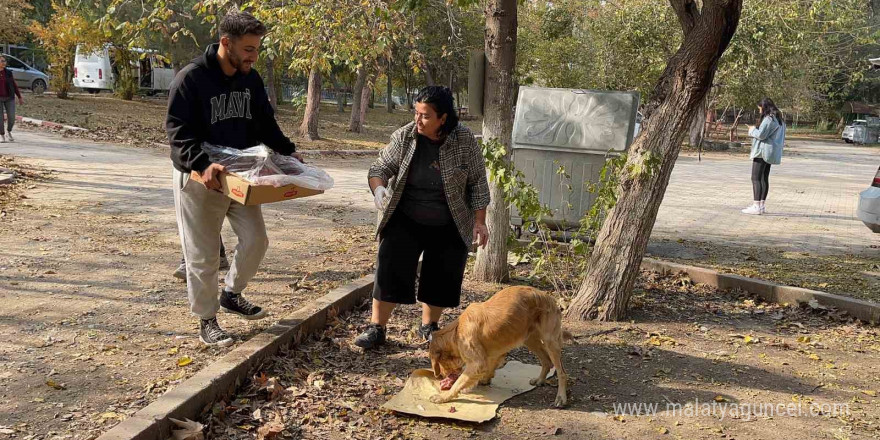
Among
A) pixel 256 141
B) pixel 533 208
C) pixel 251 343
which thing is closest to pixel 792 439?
pixel 533 208

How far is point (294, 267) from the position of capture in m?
7.16

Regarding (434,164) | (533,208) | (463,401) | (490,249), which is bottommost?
(463,401)

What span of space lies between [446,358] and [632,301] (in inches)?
106

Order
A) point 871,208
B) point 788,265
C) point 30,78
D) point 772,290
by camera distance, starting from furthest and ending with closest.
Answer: point 30,78 < point 871,208 < point 788,265 < point 772,290

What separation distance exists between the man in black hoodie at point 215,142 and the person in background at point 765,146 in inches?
381

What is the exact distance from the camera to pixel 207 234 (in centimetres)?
458

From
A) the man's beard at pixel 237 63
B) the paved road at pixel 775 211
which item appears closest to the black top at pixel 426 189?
the man's beard at pixel 237 63

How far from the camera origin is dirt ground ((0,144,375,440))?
12.9 ft

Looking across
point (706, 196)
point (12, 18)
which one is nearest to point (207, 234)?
point (706, 196)

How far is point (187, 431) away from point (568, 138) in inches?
233

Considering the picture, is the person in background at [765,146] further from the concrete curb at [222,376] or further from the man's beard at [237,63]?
the man's beard at [237,63]

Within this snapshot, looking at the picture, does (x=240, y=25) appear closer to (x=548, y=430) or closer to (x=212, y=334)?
(x=212, y=334)

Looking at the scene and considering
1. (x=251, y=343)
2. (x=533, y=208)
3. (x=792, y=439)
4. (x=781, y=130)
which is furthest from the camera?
(x=781, y=130)

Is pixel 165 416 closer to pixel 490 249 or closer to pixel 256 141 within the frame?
pixel 256 141
